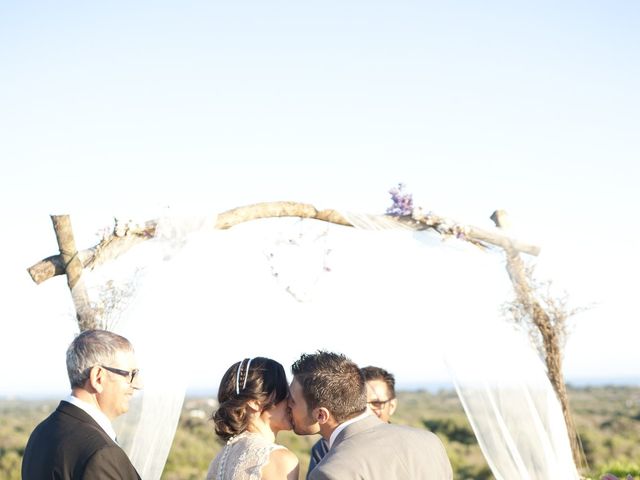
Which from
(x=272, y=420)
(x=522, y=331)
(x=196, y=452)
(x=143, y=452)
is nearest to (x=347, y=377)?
(x=272, y=420)

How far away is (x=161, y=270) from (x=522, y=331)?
261 cm

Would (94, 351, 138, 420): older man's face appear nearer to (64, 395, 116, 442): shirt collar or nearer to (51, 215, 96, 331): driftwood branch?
(64, 395, 116, 442): shirt collar

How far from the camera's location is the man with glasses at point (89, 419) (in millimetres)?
2990

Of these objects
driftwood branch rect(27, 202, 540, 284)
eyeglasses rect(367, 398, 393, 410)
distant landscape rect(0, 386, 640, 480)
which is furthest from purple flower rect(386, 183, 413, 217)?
distant landscape rect(0, 386, 640, 480)

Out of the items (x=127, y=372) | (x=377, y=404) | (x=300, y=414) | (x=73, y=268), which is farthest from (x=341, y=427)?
(x=73, y=268)

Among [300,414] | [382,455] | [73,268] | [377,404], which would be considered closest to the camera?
[382,455]

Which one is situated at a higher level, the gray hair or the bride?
the gray hair

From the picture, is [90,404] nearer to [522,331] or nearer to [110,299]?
[110,299]

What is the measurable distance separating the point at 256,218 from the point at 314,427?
108 inches

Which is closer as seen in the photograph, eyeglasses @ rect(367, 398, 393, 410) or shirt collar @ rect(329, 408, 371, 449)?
shirt collar @ rect(329, 408, 371, 449)

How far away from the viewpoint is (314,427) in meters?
3.12

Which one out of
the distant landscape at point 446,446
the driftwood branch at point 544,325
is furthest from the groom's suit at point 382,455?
the distant landscape at point 446,446

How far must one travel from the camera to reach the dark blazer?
297 cm

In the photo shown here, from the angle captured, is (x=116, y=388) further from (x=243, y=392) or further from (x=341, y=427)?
(x=341, y=427)
